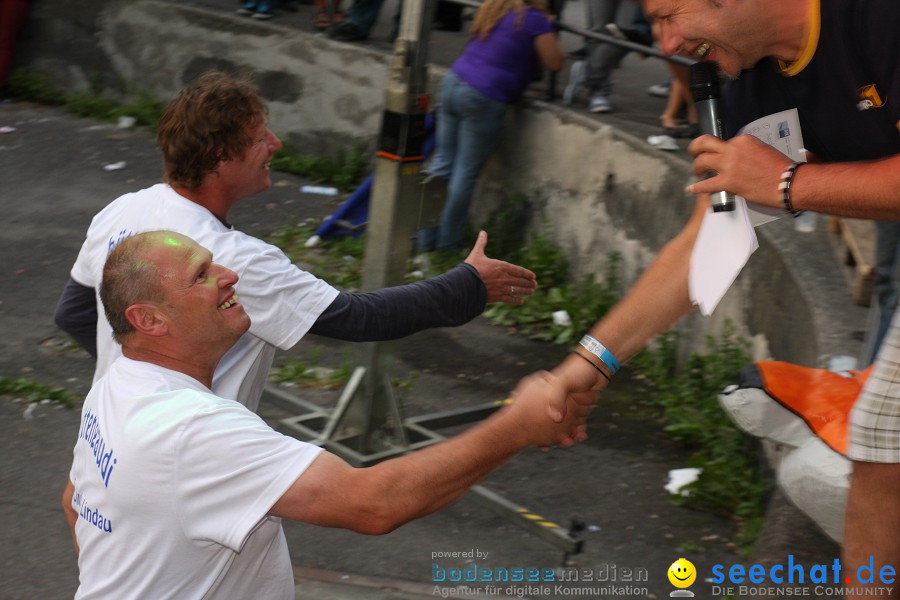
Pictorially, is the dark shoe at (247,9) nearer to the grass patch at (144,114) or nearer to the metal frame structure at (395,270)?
the grass patch at (144,114)

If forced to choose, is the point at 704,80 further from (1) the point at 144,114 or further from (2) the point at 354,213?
(1) the point at 144,114

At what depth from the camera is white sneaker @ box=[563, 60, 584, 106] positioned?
7910 millimetres

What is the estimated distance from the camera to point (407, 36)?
4.71 m

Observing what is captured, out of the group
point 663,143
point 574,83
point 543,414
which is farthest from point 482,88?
point 543,414

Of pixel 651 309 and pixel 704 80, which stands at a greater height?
pixel 704 80

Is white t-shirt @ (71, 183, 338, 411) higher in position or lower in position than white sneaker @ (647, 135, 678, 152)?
lower

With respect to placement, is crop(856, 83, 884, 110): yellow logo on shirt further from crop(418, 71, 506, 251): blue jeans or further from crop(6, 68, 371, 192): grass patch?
crop(6, 68, 371, 192): grass patch

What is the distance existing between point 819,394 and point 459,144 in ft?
15.1

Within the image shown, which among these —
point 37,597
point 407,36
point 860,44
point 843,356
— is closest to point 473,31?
point 407,36

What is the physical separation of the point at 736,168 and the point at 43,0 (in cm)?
972

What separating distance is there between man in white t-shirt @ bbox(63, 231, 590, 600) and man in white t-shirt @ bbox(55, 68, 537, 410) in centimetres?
70

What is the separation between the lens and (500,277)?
3902 millimetres

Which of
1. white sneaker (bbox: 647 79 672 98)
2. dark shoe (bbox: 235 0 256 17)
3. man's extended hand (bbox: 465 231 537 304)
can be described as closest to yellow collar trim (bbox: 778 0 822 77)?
man's extended hand (bbox: 465 231 537 304)

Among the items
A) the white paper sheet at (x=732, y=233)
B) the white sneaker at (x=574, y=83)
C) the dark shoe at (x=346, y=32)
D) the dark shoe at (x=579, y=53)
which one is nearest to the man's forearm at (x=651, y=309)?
the white paper sheet at (x=732, y=233)
